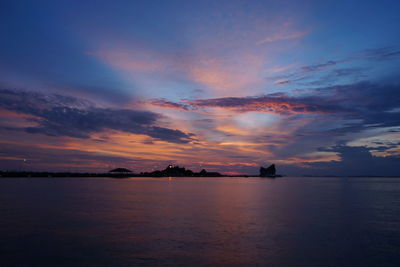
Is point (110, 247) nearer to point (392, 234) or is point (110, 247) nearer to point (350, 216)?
point (392, 234)

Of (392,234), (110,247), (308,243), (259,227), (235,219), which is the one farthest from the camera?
(235,219)

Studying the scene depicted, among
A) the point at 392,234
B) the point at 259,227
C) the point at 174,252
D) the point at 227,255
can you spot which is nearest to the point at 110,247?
the point at 174,252

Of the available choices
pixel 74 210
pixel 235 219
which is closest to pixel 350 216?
pixel 235 219

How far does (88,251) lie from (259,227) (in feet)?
51.7

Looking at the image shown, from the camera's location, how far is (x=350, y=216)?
3659 centimetres

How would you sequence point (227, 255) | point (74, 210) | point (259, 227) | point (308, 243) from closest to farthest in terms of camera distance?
point (227, 255), point (308, 243), point (259, 227), point (74, 210)

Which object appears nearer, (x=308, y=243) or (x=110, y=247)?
(x=110, y=247)

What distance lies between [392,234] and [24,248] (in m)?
29.0

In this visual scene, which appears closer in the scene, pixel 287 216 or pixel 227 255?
pixel 227 255

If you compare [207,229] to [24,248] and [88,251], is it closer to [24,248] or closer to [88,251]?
[88,251]

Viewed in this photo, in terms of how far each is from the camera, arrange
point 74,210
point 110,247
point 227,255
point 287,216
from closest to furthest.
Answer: point 227,255 → point 110,247 → point 287,216 → point 74,210

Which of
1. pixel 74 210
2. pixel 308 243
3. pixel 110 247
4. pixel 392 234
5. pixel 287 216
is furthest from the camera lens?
pixel 74 210

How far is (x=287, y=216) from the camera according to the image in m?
36.0

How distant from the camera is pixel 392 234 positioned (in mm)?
26578
